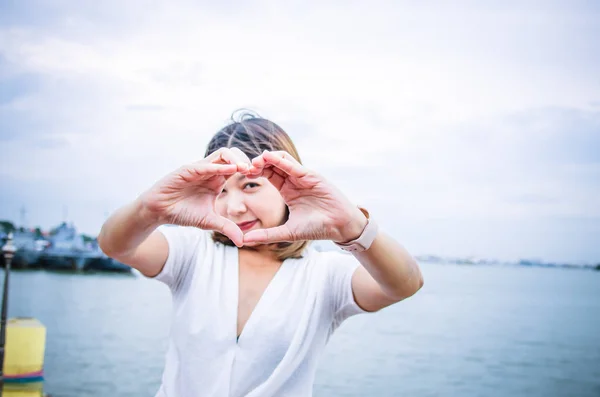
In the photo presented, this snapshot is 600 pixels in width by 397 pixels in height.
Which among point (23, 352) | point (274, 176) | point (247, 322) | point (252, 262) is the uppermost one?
point (274, 176)

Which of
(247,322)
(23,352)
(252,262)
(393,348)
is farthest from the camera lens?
(393,348)

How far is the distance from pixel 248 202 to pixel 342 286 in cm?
42

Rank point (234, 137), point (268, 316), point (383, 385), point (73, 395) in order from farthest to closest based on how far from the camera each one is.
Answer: point (383, 385)
point (73, 395)
point (234, 137)
point (268, 316)

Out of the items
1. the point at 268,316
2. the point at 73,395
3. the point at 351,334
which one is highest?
the point at 268,316

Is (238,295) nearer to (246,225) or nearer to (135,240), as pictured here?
(246,225)

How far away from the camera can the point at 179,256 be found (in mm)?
1982

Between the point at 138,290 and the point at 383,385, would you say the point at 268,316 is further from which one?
the point at 138,290

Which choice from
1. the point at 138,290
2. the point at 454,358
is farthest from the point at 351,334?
the point at 138,290

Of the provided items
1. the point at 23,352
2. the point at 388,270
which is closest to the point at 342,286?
the point at 388,270

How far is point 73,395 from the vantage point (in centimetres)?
1502

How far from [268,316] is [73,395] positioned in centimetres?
1521

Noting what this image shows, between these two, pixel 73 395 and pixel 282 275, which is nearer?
pixel 282 275

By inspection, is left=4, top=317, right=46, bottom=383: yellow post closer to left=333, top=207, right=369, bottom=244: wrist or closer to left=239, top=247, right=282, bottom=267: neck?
left=239, top=247, right=282, bottom=267: neck

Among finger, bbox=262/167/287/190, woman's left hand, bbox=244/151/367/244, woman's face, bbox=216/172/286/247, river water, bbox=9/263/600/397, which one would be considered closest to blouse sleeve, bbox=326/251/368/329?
woman's face, bbox=216/172/286/247
